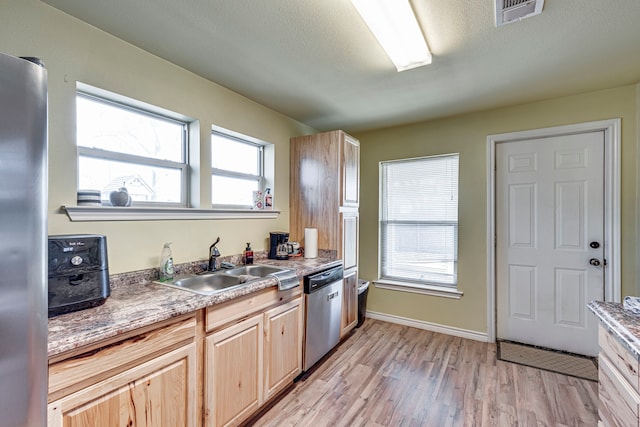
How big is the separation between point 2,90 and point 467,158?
3.41 m

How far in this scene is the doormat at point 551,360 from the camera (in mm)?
2375

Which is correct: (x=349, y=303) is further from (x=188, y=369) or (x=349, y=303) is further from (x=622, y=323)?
(x=622, y=323)

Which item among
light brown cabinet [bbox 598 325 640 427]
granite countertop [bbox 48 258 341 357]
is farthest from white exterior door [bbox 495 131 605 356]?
granite countertop [bbox 48 258 341 357]

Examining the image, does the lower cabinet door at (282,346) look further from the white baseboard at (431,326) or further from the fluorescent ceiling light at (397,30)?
the fluorescent ceiling light at (397,30)

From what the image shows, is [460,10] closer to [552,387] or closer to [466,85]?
[466,85]

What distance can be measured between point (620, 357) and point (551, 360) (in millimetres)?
1780

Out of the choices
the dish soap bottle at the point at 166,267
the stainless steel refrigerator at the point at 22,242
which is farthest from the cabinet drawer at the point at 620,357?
the dish soap bottle at the point at 166,267

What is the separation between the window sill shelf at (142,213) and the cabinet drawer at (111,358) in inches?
32.0

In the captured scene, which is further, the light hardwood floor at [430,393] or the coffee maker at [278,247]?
the coffee maker at [278,247]

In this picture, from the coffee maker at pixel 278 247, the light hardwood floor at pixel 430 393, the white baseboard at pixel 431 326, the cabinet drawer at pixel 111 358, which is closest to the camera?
the cabinet drawer at pixel 111 358

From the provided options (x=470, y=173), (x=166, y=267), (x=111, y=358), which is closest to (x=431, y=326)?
(x=470, y=173)

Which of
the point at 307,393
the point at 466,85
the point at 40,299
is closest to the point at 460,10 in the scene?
the point at 466,85

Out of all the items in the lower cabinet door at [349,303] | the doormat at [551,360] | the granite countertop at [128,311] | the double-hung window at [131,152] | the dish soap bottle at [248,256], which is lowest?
the doormat at [551,360]

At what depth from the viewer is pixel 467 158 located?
308 centimetres
